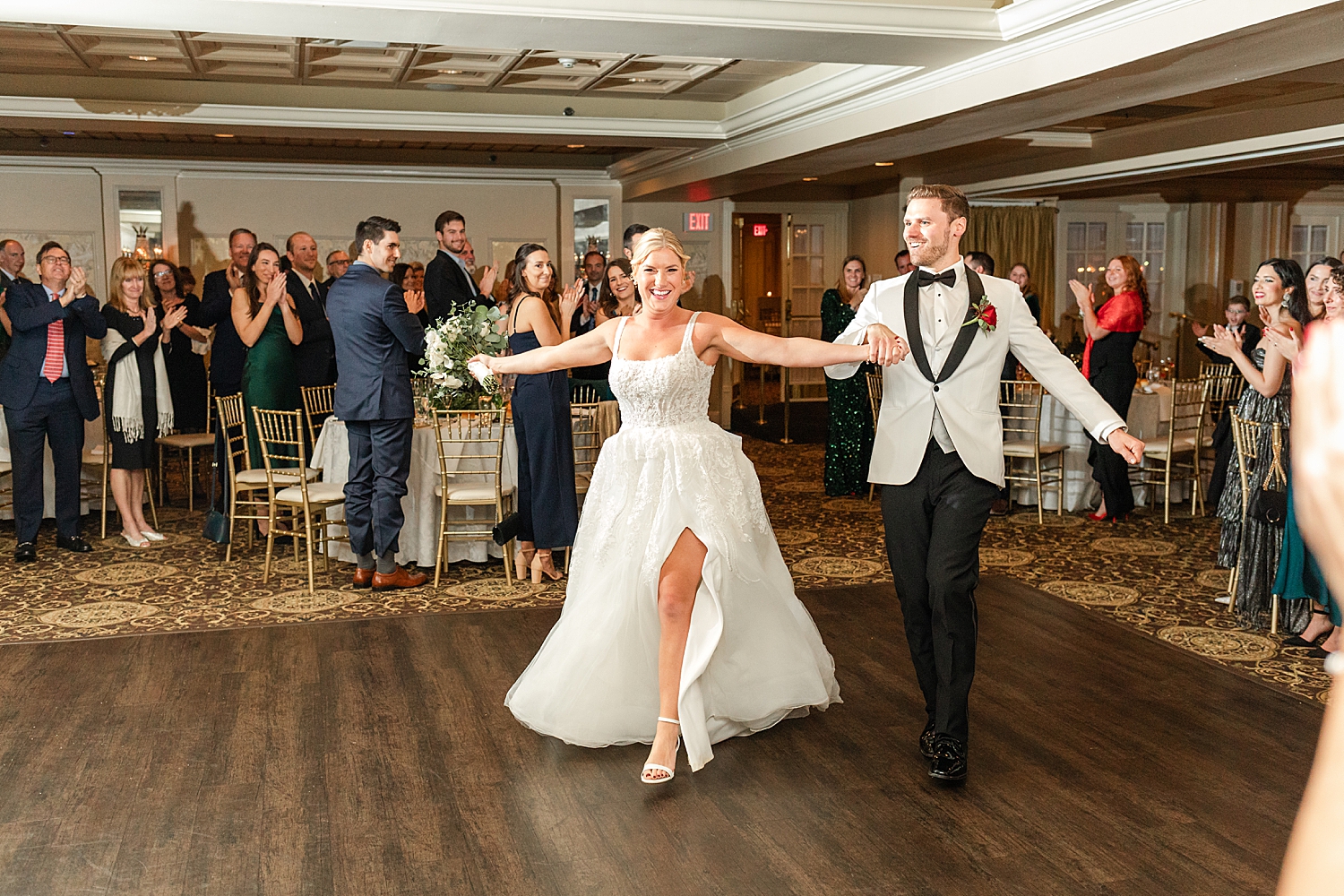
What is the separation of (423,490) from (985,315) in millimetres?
3919

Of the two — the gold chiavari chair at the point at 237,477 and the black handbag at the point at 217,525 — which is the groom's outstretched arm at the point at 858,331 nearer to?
the gold chiavari chair at the point at 237,477

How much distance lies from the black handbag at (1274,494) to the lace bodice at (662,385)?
294cm

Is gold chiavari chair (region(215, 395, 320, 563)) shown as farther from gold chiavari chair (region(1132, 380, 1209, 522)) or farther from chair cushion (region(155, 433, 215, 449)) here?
gold chiavari chair (region(1132, 380, 1209, 522))

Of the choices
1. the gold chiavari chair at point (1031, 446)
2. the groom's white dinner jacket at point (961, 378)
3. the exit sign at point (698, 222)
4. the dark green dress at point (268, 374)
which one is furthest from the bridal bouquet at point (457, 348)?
the exit sign at point (698, 222)

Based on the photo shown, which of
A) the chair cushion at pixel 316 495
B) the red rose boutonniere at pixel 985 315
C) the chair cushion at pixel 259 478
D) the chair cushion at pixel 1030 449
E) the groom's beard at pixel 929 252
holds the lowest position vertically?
the chair cushion at pixel 316 495

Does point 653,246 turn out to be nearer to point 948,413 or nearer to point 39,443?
point 948,413

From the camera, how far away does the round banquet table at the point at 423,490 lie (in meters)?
6.45

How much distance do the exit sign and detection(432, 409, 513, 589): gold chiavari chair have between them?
795cm

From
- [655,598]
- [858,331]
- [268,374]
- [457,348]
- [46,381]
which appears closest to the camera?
[858,331]

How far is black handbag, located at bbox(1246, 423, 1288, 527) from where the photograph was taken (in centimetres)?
518

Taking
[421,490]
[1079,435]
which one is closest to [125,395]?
[421,490]

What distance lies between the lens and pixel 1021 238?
46.1 ft

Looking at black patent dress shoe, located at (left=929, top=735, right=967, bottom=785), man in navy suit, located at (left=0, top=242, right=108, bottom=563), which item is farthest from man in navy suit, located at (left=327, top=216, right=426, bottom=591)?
black patent dress shoe, located at (left=929, top=735, right=967, bottom=785)

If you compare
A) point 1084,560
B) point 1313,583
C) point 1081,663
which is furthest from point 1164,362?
point 1081,663
